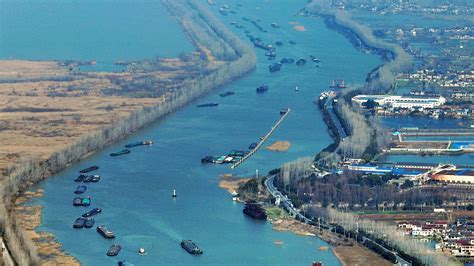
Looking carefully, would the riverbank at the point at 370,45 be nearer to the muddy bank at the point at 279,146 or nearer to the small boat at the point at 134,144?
the muddy bank at the point at 279,146

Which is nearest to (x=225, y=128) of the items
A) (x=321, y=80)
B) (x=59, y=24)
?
(x=321, y=80)

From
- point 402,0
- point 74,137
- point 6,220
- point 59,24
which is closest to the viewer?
point 6,220

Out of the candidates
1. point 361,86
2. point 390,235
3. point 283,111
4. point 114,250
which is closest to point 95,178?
point 114,250

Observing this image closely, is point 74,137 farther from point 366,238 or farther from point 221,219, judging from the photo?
point 366,238

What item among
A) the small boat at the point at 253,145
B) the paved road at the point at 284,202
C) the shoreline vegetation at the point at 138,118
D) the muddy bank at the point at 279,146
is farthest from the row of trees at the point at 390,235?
the small boat at the point at 253,145

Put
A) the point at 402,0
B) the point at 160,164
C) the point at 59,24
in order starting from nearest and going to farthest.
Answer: the point at 160,164 → the point at 59,24 → the point at 402,0
